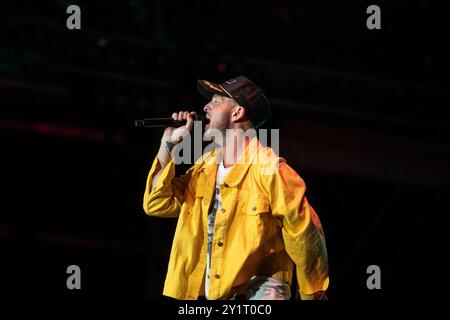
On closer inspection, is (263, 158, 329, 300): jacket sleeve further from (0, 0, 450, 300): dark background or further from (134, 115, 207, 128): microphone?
(0, 0, 450, 300): dark background

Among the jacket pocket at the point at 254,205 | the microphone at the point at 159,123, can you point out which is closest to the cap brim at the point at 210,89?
the microphone at the point at 159,123

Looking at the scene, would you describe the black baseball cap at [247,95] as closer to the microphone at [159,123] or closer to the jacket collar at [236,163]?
the jacket collar at [236,163]

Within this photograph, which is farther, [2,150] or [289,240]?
[2,150]

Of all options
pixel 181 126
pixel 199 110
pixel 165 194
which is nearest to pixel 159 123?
pixel 181 126

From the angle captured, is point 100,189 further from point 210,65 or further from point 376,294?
point 376,294

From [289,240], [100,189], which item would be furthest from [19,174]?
[289,240]

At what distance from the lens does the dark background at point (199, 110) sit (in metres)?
6.08

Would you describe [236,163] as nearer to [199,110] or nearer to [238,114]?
[238,114]

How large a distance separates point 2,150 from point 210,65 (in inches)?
91.8

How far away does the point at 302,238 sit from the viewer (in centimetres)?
317

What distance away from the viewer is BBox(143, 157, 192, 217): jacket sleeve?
3377mm

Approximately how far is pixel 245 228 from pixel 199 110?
279 cm

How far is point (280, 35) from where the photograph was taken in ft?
21.3

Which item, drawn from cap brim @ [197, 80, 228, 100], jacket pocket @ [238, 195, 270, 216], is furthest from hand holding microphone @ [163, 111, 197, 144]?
jacket pocket @ [238, 195, 270, 216]
